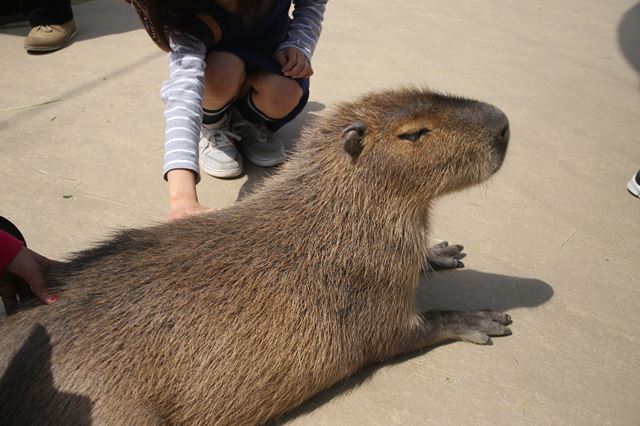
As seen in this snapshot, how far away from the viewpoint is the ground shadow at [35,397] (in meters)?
1.66

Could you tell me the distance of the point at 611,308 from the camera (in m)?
2.57

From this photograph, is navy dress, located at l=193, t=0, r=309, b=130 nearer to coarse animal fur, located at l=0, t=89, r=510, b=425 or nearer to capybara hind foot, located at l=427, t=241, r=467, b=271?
coarse animal fur, located at l=0, t=89, r=510, b=425

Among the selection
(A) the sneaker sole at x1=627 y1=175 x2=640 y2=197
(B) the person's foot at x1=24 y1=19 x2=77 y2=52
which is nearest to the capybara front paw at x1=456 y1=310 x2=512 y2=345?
(A) the sneaker sole at x1=627 y1=175 x2=640 y2=197

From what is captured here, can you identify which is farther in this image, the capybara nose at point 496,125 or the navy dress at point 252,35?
the navy dress at point 252,35

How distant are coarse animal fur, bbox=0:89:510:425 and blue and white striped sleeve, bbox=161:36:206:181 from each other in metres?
0.34

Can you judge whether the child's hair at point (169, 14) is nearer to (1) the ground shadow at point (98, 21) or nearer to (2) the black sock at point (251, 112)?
(2) the black sock at point (251, 112)

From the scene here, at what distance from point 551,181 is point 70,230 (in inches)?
108

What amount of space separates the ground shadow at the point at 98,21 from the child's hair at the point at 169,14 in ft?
8.12

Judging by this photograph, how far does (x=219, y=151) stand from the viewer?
3346 mm

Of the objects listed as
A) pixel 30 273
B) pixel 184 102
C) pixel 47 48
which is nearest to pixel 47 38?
pixel 47 48

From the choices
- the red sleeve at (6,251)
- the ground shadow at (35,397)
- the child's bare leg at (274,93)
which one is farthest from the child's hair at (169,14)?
the ground shadow at (35,397)

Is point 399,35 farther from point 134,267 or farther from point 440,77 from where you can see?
point 134,267

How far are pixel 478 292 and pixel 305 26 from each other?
6.18ft

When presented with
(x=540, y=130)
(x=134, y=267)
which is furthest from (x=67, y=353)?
(x=540, y=130)
